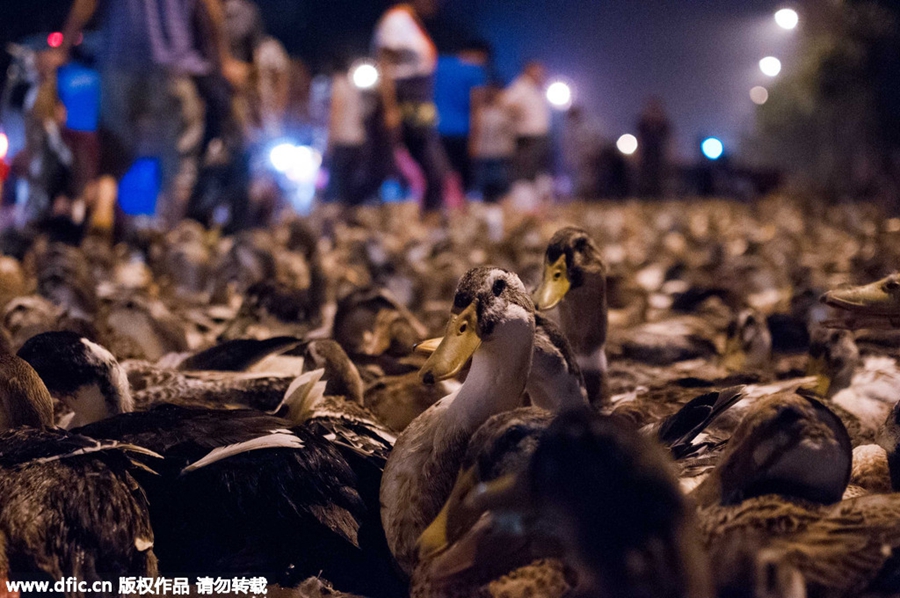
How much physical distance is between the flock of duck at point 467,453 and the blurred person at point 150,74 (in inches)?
172

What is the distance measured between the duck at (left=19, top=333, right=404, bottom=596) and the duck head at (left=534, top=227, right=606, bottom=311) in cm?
125

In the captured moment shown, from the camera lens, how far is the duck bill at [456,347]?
2.54 m

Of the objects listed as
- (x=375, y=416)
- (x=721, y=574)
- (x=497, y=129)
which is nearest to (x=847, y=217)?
(x=497, y=129)

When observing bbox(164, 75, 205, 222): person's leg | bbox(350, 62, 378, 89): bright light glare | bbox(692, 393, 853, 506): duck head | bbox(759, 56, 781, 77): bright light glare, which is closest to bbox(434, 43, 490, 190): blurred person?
bbox(350, 62, 378, 89): bright light glare

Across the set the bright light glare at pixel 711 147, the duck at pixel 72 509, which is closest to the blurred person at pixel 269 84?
the duck at pixel 72 509

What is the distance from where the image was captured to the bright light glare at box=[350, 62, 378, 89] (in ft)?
42.2

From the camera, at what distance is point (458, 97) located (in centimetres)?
1480

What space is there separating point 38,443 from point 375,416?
1.17 metres

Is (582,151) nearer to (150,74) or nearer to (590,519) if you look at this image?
(150,74)

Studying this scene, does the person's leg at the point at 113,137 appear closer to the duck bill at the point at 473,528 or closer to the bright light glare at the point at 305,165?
the bright light glare at the point at 305,165

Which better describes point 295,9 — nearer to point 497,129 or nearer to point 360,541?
point 497,129

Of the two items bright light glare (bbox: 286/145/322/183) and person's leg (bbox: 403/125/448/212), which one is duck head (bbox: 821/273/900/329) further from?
bright light glare (bbox: 286/145/322/183)

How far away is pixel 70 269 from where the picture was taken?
6098 millimetres

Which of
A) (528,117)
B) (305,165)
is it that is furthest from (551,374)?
(528,117)
